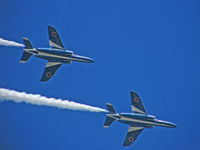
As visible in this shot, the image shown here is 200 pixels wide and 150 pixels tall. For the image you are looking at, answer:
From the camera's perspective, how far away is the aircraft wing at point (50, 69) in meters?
67.6

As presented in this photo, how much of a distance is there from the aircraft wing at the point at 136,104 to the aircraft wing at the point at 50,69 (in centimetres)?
1444

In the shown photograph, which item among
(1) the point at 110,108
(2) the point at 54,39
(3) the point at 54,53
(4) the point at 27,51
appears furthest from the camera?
(2) the point at 54,39

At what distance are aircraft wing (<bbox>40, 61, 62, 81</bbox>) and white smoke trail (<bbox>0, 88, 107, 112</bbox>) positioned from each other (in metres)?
5.15

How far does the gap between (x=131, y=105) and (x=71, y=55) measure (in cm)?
1379

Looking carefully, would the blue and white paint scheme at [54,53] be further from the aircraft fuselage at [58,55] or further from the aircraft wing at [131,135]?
the aircraft wing at [131,135]

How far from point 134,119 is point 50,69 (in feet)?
58.0

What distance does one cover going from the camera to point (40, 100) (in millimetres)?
63438

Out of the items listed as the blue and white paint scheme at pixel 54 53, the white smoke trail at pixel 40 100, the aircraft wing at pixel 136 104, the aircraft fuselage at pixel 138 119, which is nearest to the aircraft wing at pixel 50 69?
the blue and white paint scheme at pixel 54 53

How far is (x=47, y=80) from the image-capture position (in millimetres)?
68125

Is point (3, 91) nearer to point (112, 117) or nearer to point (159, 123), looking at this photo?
point (112, 117)

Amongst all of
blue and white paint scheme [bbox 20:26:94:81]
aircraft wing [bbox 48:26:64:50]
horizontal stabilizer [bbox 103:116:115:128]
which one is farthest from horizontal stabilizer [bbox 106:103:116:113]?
aircraft wing [bbox 48:26:64:50]

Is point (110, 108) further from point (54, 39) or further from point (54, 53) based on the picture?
point (54, 39)

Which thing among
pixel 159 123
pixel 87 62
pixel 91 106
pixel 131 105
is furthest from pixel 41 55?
pixel 159 123

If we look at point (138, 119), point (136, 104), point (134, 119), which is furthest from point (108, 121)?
point (136, 104)
